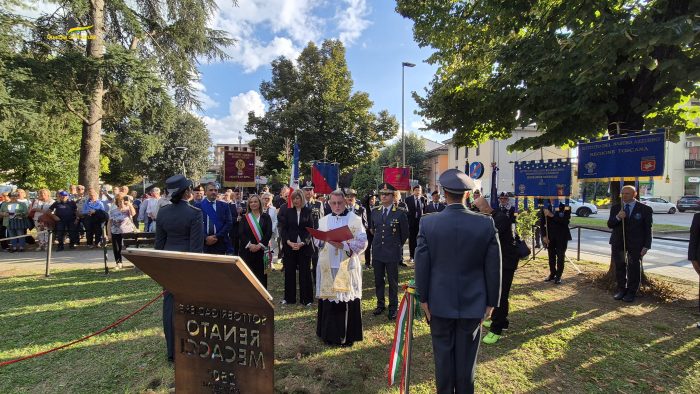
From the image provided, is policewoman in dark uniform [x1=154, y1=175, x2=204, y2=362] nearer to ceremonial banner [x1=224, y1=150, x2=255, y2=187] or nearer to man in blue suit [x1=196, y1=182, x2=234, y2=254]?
man in blue suit [x1=196, y1=182, x2=234, y2=254]

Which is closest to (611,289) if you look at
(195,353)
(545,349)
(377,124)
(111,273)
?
(545,349)

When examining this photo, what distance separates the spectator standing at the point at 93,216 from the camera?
11484 mm

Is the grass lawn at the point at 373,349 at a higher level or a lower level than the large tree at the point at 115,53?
lower

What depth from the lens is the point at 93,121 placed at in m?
14.2

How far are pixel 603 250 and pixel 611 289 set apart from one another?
7117 mm

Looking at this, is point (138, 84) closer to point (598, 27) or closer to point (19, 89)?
point (19, 89)

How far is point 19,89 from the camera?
36.4ft

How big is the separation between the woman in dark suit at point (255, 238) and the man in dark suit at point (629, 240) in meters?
6.55

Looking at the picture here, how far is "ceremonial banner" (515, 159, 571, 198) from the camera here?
8.73 meters

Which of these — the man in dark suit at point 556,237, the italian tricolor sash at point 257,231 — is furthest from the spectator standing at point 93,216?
the man in dark suit at point 556,237

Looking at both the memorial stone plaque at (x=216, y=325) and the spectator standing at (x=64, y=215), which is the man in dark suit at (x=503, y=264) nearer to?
the memorial stone plaque at (x=216, y=325)

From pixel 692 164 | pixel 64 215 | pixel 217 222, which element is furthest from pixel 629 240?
pixel 692 164

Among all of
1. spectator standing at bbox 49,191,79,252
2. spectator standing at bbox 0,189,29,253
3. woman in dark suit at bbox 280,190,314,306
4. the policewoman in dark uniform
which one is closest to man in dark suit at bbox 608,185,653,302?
woman in dark suit at bbox 280,190,314,306

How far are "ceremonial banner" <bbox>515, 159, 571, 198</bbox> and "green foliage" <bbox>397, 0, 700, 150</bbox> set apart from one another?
0.71 m
